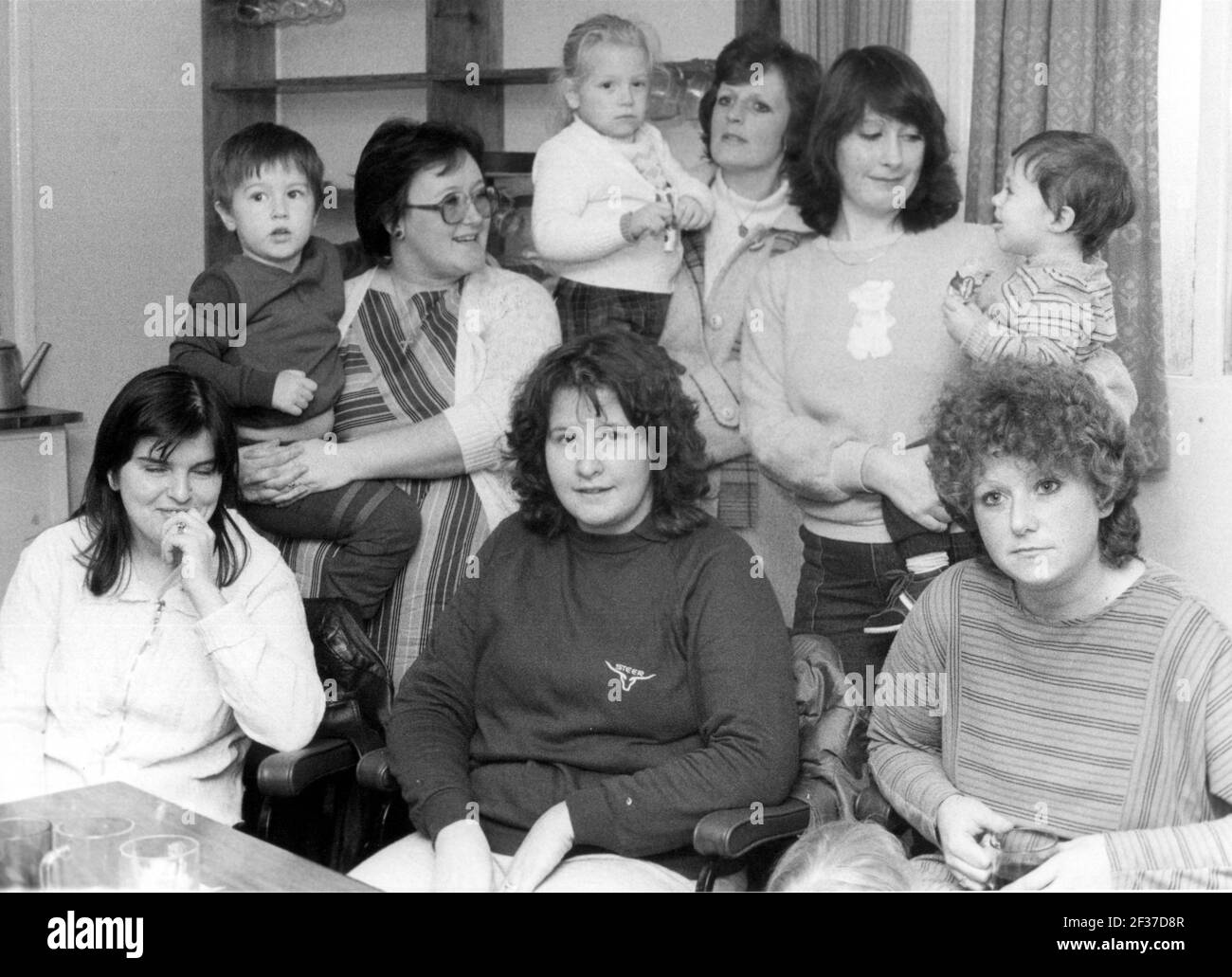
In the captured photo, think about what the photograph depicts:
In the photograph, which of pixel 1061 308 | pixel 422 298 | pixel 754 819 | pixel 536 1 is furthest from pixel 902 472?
pixel 536 1

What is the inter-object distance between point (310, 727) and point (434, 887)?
31 centimetres

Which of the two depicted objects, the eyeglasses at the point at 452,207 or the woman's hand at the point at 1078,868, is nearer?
the woman's hand at the point at 1078,868

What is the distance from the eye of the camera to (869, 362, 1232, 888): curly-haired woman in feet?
5.00

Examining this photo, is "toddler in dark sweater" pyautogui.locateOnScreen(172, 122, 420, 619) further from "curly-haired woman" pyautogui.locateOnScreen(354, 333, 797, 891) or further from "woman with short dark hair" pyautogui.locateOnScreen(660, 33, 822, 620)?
"woman with short dark hair" pyautogui.locateOnScreen(660, 33, 822, 620)

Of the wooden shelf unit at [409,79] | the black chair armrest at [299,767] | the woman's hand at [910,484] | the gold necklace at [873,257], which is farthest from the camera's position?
the wooden shelf unit at [409,79]

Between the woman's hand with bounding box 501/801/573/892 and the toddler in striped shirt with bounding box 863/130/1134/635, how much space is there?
0.87 m

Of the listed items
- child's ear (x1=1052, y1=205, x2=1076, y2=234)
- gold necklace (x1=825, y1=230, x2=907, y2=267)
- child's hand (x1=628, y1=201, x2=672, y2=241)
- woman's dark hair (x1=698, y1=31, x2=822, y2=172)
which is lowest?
gold necklace (x1=825, y1=230, x2=907, y2=267)

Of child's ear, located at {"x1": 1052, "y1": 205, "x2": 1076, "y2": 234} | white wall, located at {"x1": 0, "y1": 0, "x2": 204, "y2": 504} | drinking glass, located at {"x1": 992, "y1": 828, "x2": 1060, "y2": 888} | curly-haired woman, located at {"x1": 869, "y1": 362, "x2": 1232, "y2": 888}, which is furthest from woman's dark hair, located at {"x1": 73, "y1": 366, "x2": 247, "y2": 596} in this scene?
child's ear, located at {"x1": 1052, "y1": 205, "x2": 1076, "y2": 234}

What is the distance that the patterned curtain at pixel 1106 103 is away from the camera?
2.22 metres

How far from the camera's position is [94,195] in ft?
9.36

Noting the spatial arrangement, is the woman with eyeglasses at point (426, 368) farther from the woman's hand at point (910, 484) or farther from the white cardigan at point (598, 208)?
the woman's hand at point (910, 484)

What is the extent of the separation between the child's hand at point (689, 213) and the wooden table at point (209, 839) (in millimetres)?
1335

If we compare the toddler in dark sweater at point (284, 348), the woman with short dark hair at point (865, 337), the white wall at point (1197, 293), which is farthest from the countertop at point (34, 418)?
the white wall at point (1197, 293)

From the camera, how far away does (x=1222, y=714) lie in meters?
1.51
